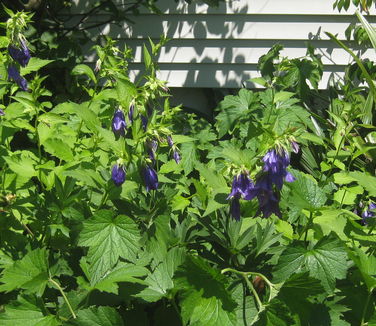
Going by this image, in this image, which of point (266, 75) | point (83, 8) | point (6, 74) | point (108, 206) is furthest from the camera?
point (83, 8)

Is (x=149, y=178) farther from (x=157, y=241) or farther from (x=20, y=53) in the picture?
(x=20, y=53)

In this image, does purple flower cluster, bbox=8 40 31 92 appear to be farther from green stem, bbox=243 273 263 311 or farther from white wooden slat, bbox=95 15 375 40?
white wooden slat, bbox=95 15 375 40

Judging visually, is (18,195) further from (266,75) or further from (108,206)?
(266,75)

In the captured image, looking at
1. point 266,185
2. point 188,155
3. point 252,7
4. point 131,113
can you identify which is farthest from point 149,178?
point 252,7

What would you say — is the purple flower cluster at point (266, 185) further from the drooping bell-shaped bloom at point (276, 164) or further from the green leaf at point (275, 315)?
the green leaf at point (275, 315)

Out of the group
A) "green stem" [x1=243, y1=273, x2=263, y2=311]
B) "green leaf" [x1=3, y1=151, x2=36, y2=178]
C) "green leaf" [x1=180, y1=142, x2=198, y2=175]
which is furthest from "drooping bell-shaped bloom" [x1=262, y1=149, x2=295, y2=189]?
"green leaf" [x1=180, y1=142, x2=198, y2=175]

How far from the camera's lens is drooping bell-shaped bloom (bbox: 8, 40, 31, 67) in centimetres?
173

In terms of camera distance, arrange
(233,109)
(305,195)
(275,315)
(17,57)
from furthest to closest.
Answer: (233,109)
(17,57)
(305,195)
(275,315)

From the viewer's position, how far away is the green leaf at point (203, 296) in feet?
3.93

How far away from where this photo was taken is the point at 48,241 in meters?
1.60

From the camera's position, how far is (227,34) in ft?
15.3

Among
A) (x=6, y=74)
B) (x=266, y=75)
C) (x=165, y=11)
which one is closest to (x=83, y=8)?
(x=165, y=11)

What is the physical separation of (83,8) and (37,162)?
2.97 m

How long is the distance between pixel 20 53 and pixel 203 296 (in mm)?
1014
